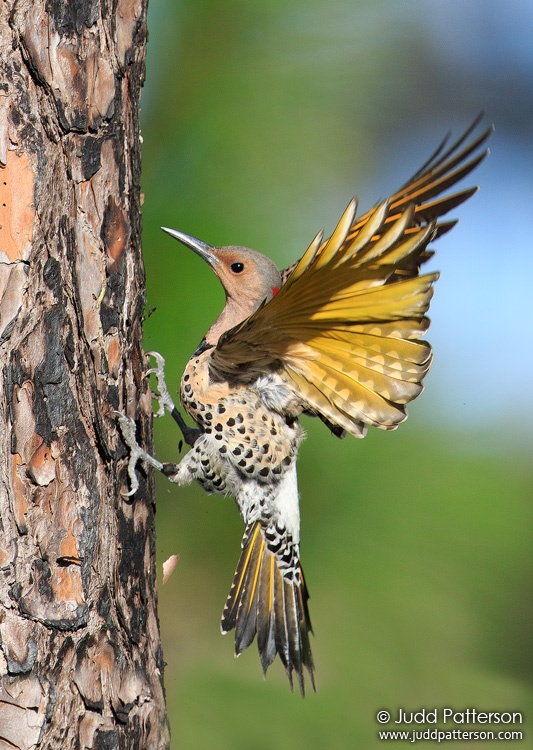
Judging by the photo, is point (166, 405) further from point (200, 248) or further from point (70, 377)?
point (70, 377)

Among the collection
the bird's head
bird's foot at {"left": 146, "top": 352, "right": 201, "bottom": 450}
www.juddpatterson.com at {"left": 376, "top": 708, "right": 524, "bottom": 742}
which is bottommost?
www.juddpatterson.com at {"left": 376, "top": 708, "right": 524, "bottom": 742}

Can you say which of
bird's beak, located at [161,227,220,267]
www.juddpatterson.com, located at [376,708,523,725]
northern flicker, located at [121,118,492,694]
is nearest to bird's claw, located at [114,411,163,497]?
northern flicker, located at [121,118,492,694]

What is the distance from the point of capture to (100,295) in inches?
55.2

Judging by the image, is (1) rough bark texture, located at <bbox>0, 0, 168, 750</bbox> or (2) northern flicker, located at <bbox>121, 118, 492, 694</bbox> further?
(2) northern flicker, located at <bbox>121, 118, 492, 694</bbox>

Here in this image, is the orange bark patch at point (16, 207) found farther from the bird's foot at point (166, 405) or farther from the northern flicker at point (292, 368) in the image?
the bird's foot at point (166, 405)

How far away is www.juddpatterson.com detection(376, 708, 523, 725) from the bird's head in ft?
4.71

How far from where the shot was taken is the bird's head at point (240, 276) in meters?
2.06

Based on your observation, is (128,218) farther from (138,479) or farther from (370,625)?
(370,625)

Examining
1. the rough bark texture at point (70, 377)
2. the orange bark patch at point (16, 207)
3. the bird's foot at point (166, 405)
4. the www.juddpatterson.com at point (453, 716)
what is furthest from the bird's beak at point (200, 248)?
the www.juddpatterson.com at point (453, 716)

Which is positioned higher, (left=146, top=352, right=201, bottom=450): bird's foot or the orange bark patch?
(left=146, top=352, right=201, bottom=450): bird's foot

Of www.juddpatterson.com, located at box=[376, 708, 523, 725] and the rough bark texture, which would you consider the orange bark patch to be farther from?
www.juddpatterson.com, located at box=[376, 708, 523, 725]

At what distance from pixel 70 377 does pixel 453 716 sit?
6.28 ft

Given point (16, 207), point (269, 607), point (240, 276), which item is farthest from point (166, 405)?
point (16, 207)

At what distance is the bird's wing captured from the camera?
134cm
